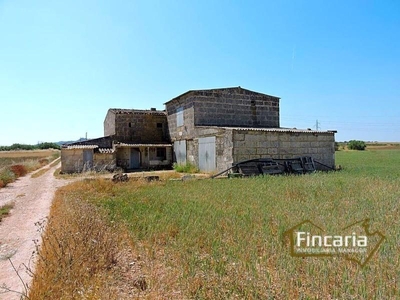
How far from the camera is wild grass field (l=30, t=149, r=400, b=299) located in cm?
339

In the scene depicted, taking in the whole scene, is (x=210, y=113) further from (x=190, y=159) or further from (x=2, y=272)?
(x=2, y=272)

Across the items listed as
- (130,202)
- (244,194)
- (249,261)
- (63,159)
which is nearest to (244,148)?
(244,194)

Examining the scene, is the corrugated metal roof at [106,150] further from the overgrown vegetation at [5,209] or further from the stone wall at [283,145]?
the overgrown vegetation at [5,209]

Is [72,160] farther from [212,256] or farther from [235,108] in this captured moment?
[212,256]

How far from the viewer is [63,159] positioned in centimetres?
2195

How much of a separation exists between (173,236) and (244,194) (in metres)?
4.39

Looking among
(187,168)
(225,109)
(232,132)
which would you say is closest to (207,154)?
(187,168)

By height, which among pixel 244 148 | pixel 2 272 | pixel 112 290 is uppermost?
pixel 244 148

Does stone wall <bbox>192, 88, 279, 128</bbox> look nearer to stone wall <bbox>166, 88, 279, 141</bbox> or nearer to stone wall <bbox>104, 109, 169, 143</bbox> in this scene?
stone wall <bbox>166, 88, 279, 141</bbox>

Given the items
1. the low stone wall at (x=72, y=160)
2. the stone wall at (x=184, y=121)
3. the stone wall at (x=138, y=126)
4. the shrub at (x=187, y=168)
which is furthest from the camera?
the stone wall at (x=138, y=126)

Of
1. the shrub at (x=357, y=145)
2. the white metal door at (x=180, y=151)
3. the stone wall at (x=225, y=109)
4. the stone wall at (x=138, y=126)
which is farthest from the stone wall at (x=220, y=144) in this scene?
the shrub at (x=357, y=145)

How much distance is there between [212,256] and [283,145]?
48.0 feet

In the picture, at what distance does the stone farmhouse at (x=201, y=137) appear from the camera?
1731 cm

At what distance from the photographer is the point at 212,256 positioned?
4.31 m
